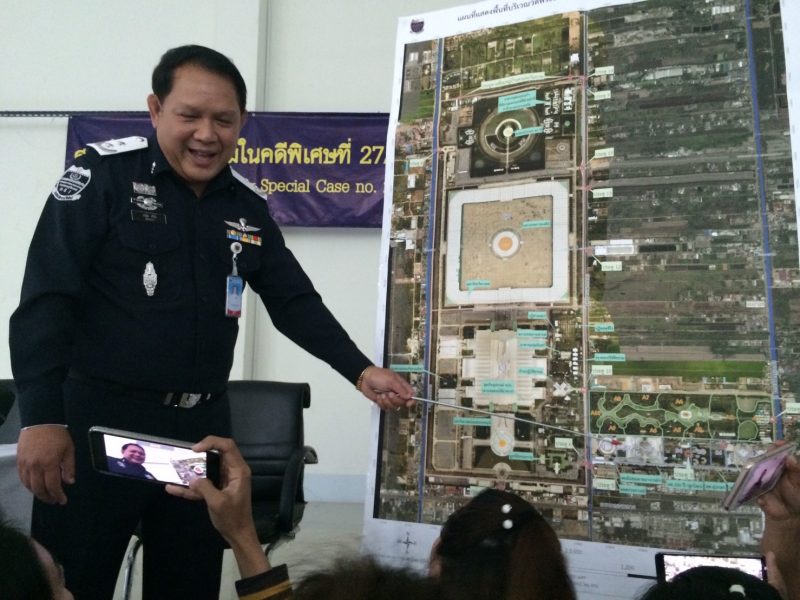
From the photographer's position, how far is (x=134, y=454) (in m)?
1.10

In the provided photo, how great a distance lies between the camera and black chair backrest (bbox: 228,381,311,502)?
2422mm

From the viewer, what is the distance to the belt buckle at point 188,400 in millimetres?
1379

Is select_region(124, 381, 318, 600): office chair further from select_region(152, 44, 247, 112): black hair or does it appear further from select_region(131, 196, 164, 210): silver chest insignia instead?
select_region(152, 44, 247, 112): black hair

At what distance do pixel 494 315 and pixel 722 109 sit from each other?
62 cm

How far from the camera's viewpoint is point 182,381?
4.50 feet

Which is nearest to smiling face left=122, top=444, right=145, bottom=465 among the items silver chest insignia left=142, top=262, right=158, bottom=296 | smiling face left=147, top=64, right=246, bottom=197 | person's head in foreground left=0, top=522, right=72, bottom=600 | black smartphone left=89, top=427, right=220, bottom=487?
black smartphone left=89, top=427, right=220, bottom=487

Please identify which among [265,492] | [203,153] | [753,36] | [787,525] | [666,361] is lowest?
[265,492]

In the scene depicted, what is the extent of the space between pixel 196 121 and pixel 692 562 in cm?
124

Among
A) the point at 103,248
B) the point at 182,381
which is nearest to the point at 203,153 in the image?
the point at 103,248

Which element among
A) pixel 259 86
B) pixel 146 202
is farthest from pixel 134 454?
Answer: pixel 259 86

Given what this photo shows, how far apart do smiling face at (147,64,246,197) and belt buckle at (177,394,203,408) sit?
0.45 m

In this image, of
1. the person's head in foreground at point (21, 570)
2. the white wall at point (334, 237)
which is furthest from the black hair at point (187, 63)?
the white wall at point (334, 237)

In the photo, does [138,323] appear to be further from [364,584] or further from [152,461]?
[364,584]

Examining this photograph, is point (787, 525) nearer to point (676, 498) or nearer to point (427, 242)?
point (676, 498)
